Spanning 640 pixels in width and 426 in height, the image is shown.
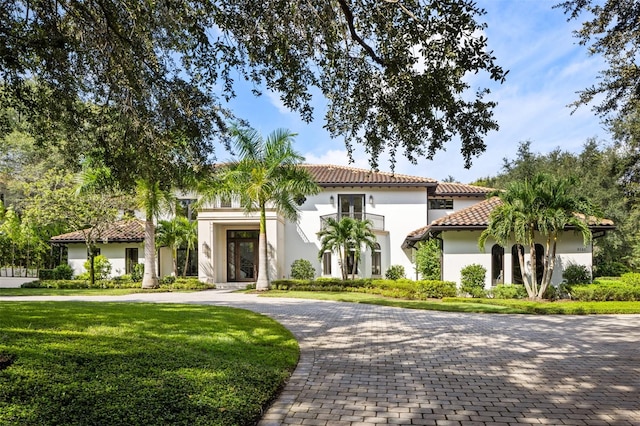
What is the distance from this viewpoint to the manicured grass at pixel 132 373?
385 cm

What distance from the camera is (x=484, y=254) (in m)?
19.2

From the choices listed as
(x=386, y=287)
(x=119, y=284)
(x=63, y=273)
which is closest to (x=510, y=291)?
(x=386, y=287)

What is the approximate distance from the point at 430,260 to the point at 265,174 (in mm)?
9528

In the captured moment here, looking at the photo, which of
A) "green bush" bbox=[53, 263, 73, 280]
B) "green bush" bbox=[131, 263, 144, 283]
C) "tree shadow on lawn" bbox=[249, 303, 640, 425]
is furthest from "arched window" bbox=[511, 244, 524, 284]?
"green bush" bbox=[53, 263, 73, 280]

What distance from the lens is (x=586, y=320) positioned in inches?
470

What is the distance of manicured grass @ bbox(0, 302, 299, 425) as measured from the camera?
3854 mm

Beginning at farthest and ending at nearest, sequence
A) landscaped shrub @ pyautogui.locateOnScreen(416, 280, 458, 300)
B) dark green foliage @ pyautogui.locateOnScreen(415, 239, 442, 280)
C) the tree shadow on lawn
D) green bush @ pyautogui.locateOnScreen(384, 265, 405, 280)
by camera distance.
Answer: green bush @ pyautogui.locateOnScreen(384, 265, 405, 280) → dark green foliage @ pyautogui.locateOnScreen(415, 239, 442, 280) → landscaped shrub @ pyautogui.locateOnScreen(416, 280, 458, 300) → the tree shadow on lawn

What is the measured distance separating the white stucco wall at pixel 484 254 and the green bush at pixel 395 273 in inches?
245

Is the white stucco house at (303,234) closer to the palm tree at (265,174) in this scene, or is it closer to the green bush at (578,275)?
the palm tree at (265,174)

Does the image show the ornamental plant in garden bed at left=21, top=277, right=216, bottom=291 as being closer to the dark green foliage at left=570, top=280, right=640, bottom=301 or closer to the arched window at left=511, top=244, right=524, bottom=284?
the arched window at left=511, top=244, right=524, bottom=284

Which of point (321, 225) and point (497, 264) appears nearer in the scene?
point (497, 264)

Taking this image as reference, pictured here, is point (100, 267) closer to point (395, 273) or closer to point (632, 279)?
point (395, 273)

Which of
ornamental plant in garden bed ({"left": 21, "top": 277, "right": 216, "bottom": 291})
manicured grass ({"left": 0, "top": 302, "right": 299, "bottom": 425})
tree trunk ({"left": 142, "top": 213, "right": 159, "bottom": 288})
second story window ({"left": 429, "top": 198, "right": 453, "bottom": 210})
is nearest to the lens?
manicured grass ({"left": 0, "top": 302, "right": 299, "bottom": 425})

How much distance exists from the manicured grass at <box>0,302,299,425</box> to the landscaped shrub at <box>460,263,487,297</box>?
1265cm
